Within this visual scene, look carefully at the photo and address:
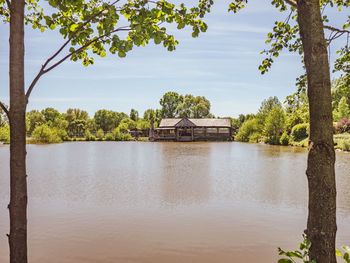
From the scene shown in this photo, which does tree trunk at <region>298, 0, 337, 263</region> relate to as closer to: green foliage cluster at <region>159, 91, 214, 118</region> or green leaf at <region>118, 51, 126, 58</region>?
green leaf at <region>118, 51, 126, 58</region>

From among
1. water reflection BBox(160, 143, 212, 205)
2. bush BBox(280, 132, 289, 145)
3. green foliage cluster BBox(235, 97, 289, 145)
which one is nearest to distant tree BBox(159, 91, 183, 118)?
green foliage cluster BBox(235, 97, 289, 145)

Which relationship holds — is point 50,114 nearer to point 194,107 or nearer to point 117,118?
point 117,118

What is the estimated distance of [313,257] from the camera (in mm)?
2723

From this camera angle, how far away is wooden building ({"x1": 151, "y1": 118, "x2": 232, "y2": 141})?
6988cm

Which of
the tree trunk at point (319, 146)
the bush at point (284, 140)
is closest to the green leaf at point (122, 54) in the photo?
the tree trunk at point (319, 146)

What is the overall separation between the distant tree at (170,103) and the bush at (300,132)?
55.2 m

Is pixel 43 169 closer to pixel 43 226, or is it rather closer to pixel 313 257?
pixel 43 226

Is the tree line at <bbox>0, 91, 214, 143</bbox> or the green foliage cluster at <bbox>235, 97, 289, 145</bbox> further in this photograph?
the tree line at <bbox>0, 91, 214, 143</bbox>

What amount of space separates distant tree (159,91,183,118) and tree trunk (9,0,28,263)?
98956 mm

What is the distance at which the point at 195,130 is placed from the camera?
73.4 metres

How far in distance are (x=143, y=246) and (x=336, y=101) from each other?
A: 72.3m

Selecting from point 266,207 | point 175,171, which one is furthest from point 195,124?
point 266,207

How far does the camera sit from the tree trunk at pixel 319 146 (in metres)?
2.71

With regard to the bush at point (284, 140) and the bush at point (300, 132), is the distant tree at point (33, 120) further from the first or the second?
the bush at point (300, 132)
